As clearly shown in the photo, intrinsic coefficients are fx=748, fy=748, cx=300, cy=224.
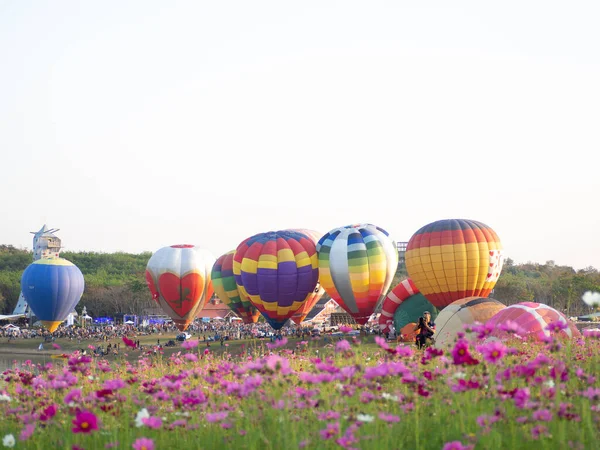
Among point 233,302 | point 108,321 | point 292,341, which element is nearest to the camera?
point 292,341

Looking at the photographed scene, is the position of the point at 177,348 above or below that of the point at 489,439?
below

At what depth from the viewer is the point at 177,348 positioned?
4953 centimetres

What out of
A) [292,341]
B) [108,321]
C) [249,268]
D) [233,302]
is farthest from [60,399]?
[108,321]

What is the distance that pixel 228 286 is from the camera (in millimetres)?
58938

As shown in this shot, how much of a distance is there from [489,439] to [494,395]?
25.5 inches

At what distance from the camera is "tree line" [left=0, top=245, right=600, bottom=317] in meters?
84.6

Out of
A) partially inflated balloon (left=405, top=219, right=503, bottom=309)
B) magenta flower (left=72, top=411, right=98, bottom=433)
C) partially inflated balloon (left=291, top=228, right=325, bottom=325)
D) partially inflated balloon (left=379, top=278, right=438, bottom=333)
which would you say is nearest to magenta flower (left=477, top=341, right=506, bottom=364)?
magenta flower (left=72, top=411, right=98, bottom=433)

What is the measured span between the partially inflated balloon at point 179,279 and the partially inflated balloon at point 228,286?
1.70 meters

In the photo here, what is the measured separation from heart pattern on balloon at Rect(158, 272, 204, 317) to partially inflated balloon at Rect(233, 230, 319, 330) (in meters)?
10.1

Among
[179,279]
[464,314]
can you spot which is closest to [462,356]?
[464,314]

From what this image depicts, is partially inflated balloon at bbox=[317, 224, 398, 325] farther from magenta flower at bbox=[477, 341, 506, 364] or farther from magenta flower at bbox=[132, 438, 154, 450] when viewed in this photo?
magenta flower at bbox=[132, 438, 154, 450]

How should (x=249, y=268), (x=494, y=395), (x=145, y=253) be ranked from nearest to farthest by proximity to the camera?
(x=494, y=395)
(x=249, y=268)
(x=145, y=253)

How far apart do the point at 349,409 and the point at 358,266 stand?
40.7m

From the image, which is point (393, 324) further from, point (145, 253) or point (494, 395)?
point (145, 253)
